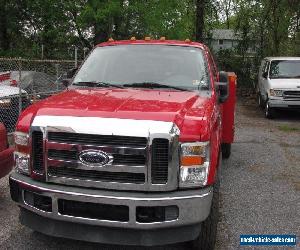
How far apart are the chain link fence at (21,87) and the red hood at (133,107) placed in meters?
4.83

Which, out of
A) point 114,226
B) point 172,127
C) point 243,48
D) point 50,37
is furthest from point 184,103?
point 50,37

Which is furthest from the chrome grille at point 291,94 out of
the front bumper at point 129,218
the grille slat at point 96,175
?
the grille slat at point 96,175

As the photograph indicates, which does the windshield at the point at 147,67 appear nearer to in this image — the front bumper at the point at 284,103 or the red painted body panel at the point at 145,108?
the red painted body panel at the point at 145,108

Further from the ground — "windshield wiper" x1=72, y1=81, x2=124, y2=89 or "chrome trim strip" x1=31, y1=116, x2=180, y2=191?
"windshield wiper" x1=72, y1=81, x2=124, y2=89

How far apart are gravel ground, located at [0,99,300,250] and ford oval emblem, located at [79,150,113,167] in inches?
42.9

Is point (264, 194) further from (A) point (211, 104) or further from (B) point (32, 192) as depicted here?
(B) point (32, 192)

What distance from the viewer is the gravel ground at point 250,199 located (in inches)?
180

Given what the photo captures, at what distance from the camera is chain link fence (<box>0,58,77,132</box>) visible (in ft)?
31.6

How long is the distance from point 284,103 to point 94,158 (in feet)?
35.1

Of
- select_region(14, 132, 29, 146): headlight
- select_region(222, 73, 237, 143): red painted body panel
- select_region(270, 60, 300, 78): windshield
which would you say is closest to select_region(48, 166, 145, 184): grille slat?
select_region(14, 132, 29, 146): headlight

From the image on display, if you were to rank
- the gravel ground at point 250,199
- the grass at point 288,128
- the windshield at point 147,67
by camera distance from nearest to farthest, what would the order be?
the gravel ground at point 250,199 → the windshield at point 147,67 → the grass at point 288,128

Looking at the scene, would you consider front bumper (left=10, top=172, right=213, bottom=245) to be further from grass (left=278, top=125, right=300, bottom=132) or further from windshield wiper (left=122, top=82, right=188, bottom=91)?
grass (left=278, top=125, right=300, bottom=132)

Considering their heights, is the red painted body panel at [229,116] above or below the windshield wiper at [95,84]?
below

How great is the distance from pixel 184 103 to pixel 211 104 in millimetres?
371
